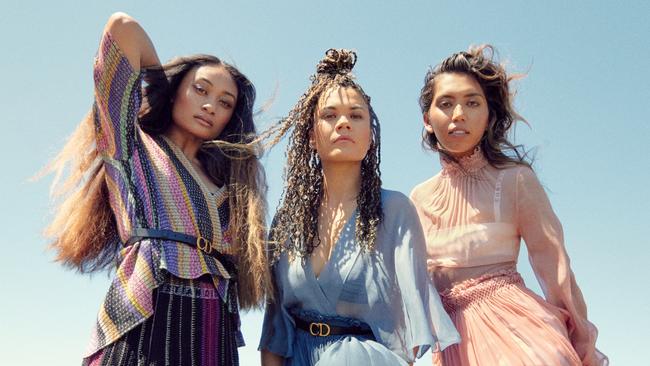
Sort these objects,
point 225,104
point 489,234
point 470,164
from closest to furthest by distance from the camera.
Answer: point 489,234, point 225,104, point 470,164

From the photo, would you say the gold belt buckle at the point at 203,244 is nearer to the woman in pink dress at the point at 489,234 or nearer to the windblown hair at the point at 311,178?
the windblown hair at the point at 311,178

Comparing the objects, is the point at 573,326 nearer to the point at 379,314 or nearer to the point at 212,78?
the point at 379,314

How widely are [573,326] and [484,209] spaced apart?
2.59 feet

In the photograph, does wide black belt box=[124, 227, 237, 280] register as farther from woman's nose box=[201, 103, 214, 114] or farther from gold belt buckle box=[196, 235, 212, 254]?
woman's nose box=[201, 103, 214, 114]

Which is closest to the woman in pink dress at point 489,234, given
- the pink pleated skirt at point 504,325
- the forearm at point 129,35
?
the pink pleated skirt at point 504,325

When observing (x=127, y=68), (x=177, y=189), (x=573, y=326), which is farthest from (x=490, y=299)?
(x=127, y=68)

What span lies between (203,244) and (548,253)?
1.92 meters

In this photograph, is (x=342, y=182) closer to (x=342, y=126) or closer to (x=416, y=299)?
(x=342, y=126)

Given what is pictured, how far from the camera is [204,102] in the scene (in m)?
4.01

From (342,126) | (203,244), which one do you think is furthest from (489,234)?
(203,244)

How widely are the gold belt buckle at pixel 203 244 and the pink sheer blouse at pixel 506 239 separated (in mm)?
1276

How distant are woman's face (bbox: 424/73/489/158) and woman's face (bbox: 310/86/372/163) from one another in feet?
2.17

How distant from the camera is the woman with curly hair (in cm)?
330

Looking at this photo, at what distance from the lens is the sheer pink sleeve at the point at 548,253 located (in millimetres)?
3811
